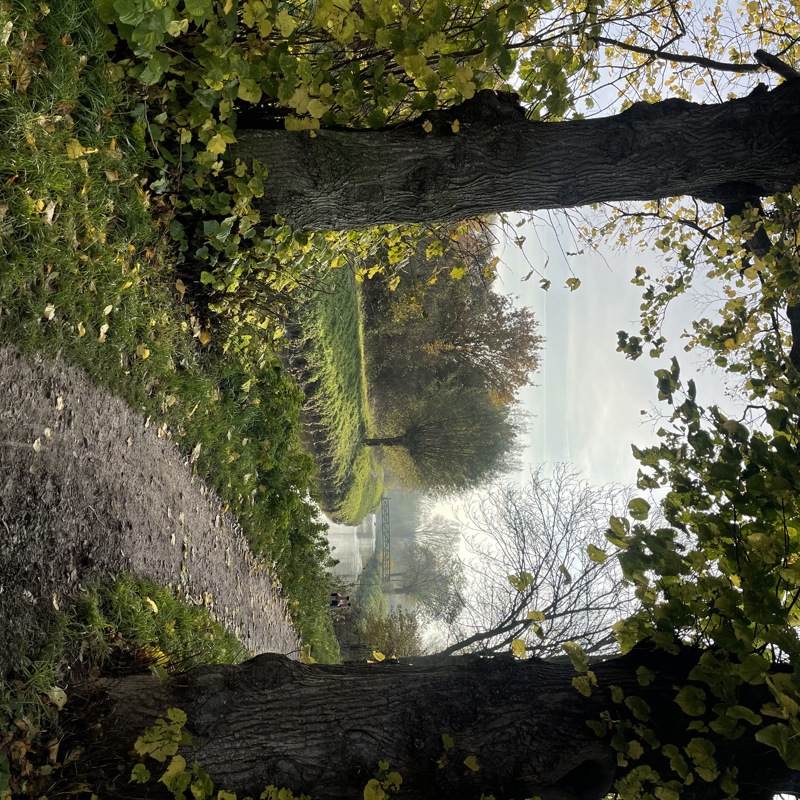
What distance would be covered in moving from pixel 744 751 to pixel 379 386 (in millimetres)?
14380

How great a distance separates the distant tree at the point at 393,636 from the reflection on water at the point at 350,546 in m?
1.45

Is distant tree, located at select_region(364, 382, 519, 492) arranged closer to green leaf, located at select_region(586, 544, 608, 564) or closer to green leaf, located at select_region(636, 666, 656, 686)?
green leaf, located at select_region(586, 544, 608, 564)

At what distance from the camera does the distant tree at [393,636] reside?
1466 cm

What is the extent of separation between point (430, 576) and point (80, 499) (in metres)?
25.9

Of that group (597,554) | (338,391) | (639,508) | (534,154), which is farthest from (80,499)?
(338,391)

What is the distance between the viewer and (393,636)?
1532 centimetres

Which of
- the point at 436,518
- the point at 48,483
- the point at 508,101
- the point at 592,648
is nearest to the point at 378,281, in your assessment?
the point at 592,648

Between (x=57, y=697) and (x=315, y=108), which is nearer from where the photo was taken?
(x=57, y=697)

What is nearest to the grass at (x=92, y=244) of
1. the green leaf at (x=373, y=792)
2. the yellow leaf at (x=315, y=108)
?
the yellow leaf at (x=315, y=108)

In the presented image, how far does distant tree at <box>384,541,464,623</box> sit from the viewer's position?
23750 millimetres

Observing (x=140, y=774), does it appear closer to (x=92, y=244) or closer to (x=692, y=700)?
(x=692, y=700)

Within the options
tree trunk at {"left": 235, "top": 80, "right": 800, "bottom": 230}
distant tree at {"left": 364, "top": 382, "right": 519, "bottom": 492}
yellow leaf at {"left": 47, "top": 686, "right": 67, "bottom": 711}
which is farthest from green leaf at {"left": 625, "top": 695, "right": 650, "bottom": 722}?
distant tree at {"left": 364, "top": 382, "right": 519, "bottom": 492}

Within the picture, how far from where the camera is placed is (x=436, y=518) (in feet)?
107

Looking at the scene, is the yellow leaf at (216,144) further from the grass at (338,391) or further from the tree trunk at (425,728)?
the grass at (338,391)
